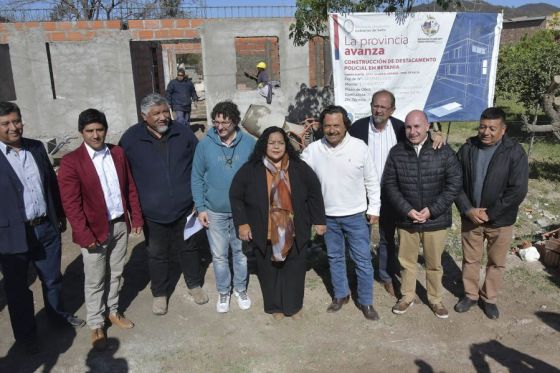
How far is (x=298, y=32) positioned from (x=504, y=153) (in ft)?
13.4

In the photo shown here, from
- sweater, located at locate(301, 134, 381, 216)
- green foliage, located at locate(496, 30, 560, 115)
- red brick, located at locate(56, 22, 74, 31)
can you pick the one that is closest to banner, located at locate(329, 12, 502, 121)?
Answer: sweater, located at locate(301, 134, 381, 216)

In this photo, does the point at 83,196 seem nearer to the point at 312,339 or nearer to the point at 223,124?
the point at 223,124

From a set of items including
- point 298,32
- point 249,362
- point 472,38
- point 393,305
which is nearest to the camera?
point 249,362

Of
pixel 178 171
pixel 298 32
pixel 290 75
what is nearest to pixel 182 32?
pixel 290 75

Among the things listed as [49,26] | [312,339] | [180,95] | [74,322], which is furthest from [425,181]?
[49,26]

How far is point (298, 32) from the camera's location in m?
6.94

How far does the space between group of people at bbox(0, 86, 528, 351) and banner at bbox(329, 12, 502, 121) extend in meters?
1.69

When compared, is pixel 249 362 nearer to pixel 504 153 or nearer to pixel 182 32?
pixel 504 153

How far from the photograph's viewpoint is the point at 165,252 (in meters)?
4.18

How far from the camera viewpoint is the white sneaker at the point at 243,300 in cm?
430

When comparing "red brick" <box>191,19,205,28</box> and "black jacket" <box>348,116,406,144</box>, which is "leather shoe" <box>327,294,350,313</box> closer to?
"black jacket" <box>348,116,406,144</box>

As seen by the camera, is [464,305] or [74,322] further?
[464,305]

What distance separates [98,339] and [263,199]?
1.70m

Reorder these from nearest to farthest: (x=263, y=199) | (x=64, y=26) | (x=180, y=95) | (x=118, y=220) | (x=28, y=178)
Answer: (x=28, y=178) → (x=118, y=220) → (x=263, y=199) → (x=64, y=26) → (x=180, y=95)
